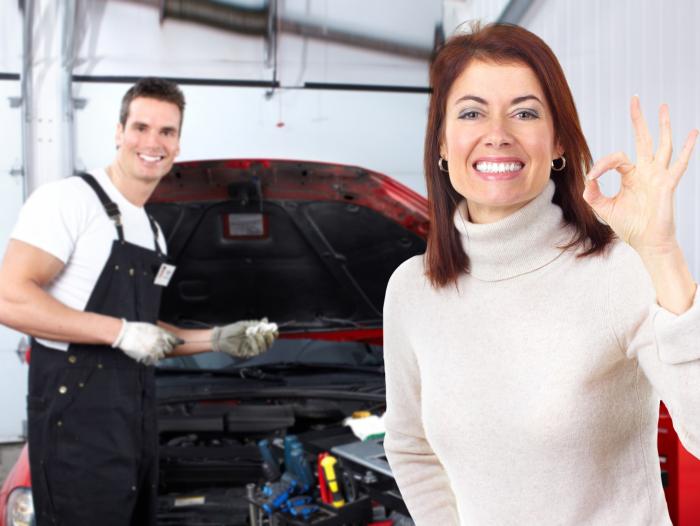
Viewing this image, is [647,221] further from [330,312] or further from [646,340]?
[330,312]

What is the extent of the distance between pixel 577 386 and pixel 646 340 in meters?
0.10

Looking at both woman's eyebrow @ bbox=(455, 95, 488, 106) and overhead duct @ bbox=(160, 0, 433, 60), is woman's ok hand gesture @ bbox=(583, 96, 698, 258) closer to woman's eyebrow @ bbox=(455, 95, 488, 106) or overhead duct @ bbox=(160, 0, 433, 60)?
woman's eyebrow @ bbox=(455, 95, 488, 106)

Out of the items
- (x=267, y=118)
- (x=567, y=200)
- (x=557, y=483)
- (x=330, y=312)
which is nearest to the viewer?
(x=557, y=483)

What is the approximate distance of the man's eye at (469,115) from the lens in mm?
965

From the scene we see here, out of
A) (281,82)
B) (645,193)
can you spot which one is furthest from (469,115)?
(281,82)

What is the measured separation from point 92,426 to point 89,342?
0.23 meters

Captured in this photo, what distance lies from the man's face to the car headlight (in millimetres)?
971

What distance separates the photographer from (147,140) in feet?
6.73

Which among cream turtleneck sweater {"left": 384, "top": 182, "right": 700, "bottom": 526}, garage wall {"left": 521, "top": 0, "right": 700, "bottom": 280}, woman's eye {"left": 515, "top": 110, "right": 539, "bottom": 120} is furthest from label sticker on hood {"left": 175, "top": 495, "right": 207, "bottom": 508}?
garage wall {"left": 521, "top": 0, "right": 700, "bottom": 280}

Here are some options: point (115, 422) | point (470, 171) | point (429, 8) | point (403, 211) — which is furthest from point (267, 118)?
point (470, 171)

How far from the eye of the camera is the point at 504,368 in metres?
0.91

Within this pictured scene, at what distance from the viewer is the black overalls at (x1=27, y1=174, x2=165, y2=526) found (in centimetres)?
186

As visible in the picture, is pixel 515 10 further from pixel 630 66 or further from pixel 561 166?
pixel 561 166

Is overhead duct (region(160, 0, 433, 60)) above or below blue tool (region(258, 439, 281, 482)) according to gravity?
above
